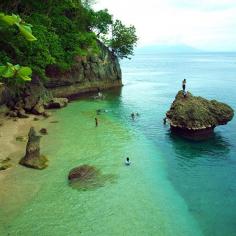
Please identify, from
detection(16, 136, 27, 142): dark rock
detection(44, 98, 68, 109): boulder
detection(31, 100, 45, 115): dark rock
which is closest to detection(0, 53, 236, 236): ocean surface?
detection(16, 136, 27, 142): dark rock

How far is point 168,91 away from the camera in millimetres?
78250

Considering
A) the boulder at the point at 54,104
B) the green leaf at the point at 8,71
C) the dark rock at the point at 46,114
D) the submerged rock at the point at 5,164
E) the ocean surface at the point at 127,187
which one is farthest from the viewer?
the boulder at the point at 54,104

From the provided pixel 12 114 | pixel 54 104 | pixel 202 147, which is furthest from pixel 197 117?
pixel 12 114

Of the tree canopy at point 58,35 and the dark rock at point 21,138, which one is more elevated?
the tree canopy at point 58,35

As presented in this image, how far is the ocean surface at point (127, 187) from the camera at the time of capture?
19891mm

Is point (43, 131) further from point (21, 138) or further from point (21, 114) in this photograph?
point (21, 114)

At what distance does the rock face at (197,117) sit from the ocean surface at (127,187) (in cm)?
150

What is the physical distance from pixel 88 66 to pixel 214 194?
162 ft

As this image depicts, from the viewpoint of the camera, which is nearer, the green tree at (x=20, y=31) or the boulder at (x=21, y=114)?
the green tree at (x=20, y=31)

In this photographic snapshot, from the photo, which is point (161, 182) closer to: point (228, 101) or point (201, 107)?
point (201, 107)

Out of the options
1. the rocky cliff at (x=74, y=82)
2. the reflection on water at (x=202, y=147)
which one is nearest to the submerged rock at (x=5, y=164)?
the reflection on water at (x=202, y=147)

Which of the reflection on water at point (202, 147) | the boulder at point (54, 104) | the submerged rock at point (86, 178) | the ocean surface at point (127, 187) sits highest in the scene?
the boulder at point (54, 104)

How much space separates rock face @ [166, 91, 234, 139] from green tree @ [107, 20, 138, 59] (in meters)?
41.7

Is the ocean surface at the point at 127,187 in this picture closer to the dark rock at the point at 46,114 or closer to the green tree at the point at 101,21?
the dark rock at the point at 46,114
